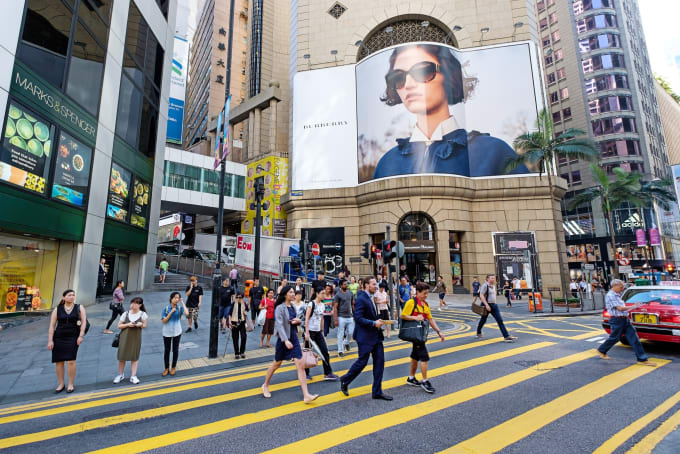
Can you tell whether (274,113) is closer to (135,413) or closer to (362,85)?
(362,85)

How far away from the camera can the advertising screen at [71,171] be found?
44.1ft

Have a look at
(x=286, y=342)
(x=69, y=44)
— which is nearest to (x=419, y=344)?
(x=286, y=342)

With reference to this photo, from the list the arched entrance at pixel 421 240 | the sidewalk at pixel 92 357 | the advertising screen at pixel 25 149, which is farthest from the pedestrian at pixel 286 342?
the arched entrance at pixel 421 240

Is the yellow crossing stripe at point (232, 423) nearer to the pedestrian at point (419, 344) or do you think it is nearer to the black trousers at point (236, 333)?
the pedestrian at point (419, 344)

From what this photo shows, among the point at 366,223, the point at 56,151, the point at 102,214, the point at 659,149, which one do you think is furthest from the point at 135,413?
the point at 659,149

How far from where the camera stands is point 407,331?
5.48 meters

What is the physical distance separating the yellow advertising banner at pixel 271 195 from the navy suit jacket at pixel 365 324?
31.0 metres

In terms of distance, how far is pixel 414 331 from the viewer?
5438mm

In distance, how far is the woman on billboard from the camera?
27000 mm

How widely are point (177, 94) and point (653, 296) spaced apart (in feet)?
160

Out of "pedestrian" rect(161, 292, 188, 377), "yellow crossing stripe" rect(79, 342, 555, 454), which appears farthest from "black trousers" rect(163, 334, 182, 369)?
"yellow crossing stripe" rect(79, 342, 555, 454)

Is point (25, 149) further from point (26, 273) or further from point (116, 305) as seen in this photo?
point (116, 305)

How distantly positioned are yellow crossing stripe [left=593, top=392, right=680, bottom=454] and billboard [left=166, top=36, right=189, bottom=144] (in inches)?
1821

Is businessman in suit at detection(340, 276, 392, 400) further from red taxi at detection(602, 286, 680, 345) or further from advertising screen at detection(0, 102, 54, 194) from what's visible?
advertising screen at detection(0, 102, 54, 194)
